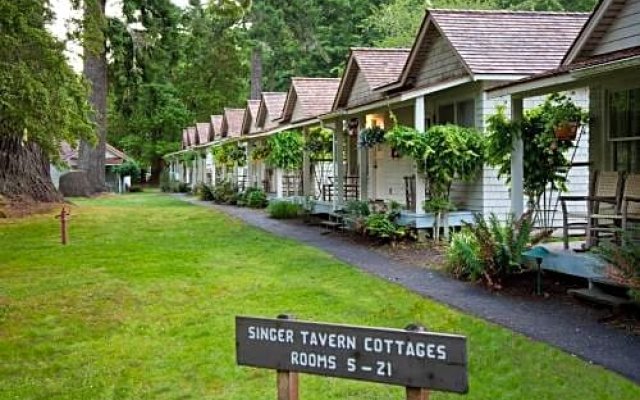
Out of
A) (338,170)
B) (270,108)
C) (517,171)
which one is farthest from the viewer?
(270,108)

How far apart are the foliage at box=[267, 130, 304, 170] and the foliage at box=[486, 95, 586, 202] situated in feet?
40.7

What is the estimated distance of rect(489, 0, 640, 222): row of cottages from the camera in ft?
32.8

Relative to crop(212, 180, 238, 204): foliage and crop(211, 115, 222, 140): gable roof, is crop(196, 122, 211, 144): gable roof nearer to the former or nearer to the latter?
crop(211, 115, 222, 140): gable roof

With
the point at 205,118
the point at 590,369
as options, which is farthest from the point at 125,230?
the point at 205,118

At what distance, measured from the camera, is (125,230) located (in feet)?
62.0

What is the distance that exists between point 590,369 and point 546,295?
3.08 m

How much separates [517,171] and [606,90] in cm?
181

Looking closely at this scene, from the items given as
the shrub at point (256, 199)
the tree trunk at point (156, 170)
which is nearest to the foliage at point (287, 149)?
the shrub at point (256, 199)

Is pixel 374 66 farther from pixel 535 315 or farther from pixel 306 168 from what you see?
pixel 535 315

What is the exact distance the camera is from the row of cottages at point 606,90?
9984mm

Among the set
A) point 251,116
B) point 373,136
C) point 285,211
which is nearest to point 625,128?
point 373,136

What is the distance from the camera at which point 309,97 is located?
2620cm

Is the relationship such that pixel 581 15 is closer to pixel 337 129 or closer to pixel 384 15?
pixel 337 129

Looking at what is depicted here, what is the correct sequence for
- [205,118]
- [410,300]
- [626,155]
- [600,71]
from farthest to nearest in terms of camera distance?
[205,118] → [626,155] → [410,300] → [600,71]
